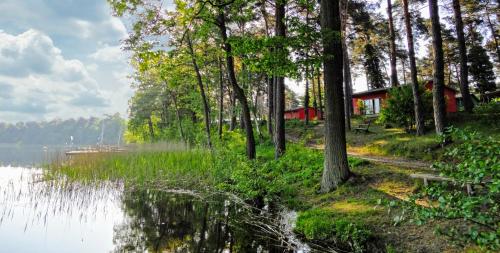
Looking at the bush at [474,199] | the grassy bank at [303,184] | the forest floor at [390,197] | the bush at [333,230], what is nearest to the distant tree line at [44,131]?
the grassy bank at [303,184]

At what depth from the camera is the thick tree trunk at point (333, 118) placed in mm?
7727

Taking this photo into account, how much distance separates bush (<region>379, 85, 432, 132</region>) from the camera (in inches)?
551

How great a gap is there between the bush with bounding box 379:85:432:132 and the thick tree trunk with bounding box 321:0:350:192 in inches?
307

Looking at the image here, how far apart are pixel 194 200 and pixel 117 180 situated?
149 inches

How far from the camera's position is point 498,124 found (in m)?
11.9

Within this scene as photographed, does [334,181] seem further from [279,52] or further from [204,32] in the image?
[204,32]

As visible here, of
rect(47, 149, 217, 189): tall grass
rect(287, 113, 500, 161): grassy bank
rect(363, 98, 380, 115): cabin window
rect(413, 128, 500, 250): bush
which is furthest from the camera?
rect(363, 98, 380, 115): cabin window

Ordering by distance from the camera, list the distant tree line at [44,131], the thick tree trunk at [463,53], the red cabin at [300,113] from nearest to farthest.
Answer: the thick tree trunk at [463,53], the red cabin at [300,113], the distant tree line at [44,131]

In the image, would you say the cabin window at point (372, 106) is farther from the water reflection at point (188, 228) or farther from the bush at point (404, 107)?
the water reflection at point (188, 228)

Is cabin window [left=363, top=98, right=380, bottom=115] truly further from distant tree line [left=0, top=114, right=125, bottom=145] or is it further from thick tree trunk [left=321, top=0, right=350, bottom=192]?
distant tree line [left=0, top=114, right=125, bottom=145]

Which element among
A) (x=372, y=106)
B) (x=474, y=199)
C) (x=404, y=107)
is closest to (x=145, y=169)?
(x=474, y=199)

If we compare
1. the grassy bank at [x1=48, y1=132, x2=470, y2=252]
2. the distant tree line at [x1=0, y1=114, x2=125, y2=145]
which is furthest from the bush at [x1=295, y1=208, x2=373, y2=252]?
the distant tree line at [x1=0, y1=114, x2=125, y2=145]

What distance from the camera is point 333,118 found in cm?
778

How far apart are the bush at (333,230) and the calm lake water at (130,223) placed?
0.33 metres
